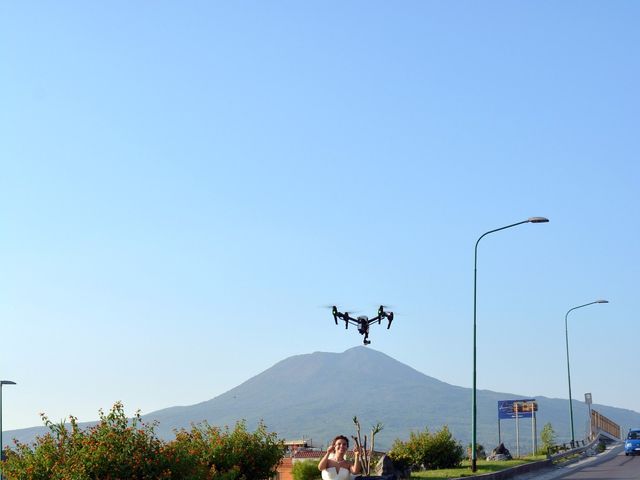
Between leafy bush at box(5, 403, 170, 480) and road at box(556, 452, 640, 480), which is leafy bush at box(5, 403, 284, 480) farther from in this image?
road at box(556, 452, 640, 480)

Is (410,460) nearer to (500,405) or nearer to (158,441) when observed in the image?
(158,441)

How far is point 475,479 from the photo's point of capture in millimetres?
30344

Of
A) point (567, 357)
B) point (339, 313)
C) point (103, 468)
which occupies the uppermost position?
point (567, 357)

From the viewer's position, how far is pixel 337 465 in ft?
50.9

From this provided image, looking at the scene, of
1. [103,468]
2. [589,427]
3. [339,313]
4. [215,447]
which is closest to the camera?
[103,468]

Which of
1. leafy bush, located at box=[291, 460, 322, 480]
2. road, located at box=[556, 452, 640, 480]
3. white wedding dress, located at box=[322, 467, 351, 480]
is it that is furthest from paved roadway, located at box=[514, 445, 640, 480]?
white wedding dress, located at box=[322, 467, 351, 480]

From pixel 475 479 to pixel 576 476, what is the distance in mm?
7899

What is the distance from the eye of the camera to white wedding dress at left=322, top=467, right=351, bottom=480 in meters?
15.4

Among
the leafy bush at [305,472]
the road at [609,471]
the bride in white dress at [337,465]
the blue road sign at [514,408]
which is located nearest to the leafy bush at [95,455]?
the bride in white dress at [337,465]

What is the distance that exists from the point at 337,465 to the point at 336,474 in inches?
6.0

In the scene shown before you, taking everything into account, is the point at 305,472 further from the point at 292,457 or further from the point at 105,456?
the point at 292,457

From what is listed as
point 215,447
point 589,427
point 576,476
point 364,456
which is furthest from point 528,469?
point 589,427

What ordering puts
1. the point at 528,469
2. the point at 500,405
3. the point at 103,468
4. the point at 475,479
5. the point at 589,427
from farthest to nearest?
the point at 500,405
the point at 589,427
the point at 528,469
the point at 475,479
the point at 103,468

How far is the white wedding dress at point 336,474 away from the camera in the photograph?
15391 mm
